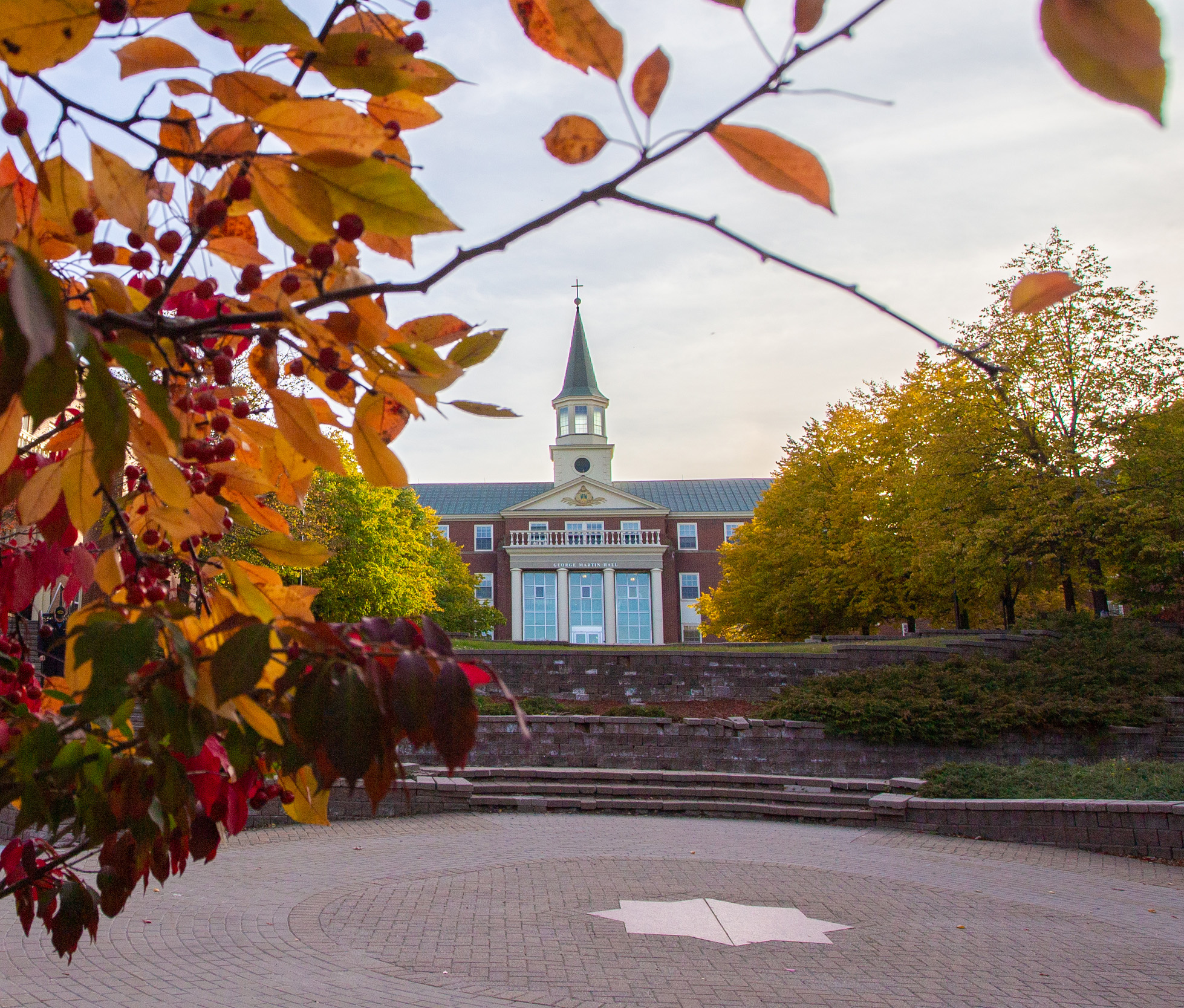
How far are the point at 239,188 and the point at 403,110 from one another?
257 mm

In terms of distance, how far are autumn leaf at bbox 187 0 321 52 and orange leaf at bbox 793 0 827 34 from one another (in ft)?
1.66

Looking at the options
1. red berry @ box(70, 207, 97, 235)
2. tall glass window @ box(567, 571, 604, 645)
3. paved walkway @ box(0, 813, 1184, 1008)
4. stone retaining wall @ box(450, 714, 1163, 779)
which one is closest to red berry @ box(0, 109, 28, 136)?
red berry @ box(70, 207, 97, 235)

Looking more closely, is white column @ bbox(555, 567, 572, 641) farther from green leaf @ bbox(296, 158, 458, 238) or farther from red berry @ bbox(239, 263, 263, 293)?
green leaf @ bbox(296, 158, 458, 238)

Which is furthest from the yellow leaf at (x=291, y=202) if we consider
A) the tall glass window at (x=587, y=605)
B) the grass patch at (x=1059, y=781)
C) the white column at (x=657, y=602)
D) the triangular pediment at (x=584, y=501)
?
the triangular pediment at (x=584, y=501)

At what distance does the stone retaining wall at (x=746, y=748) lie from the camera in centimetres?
1464

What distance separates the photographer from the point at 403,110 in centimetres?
135

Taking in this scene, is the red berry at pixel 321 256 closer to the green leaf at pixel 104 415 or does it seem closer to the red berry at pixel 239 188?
the red berry at pixel 239 188

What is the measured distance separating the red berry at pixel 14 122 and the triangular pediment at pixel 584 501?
184 feet

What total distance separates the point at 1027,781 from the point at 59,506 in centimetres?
1238

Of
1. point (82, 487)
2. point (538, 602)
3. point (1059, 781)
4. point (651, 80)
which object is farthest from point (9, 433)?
point (538, 602)

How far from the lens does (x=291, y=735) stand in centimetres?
124

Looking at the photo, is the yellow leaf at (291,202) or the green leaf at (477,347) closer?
the yellow leaf at (291,202)

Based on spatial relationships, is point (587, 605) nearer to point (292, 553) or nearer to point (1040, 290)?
point (292, 553)

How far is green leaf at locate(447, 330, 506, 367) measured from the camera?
1.31 m
